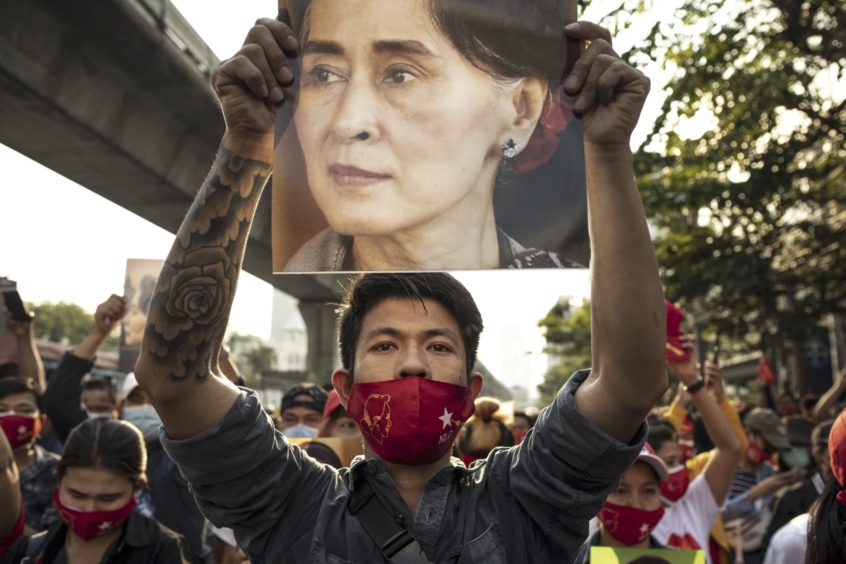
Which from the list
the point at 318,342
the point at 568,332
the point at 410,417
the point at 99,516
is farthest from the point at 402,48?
the point at 568,332

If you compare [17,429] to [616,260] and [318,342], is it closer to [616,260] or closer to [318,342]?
[616,260]

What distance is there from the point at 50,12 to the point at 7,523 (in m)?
8.00

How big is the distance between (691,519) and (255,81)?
343 cm

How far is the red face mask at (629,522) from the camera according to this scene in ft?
12.3

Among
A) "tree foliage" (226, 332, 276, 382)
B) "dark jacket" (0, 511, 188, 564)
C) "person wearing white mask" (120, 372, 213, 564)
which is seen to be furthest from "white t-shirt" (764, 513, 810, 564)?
"tree foliage" (226, 332, 276, 382)

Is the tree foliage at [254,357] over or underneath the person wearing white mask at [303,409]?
underneath

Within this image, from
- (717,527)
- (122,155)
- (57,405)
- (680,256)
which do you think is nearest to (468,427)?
(717,527)

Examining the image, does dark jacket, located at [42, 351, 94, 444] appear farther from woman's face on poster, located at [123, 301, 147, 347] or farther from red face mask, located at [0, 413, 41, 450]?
woman's face on poster, located at [123, 301, 147, 347]

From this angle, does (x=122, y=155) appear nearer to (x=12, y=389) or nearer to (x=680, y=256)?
(x=12, y=389)

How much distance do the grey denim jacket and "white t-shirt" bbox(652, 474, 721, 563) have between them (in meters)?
2.47

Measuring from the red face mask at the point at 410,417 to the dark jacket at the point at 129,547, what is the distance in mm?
1836

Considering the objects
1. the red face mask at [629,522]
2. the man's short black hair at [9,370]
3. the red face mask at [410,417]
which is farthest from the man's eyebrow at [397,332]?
the man's short black hair at [9,370]

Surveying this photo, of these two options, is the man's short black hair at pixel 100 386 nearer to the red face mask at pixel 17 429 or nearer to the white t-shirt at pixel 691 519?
the red face mask at pixel 17 429

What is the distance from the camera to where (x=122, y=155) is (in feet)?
40.6
